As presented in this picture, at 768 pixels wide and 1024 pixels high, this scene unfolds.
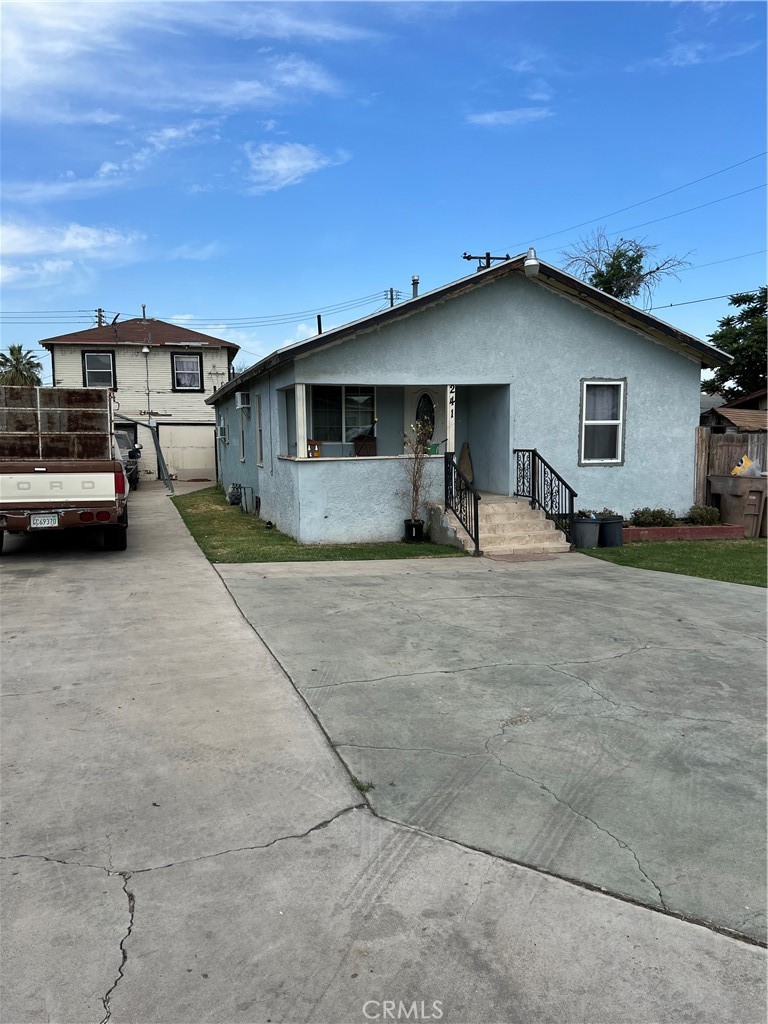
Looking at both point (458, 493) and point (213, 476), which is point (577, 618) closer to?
point (458, 493)

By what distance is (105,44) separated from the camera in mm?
8914

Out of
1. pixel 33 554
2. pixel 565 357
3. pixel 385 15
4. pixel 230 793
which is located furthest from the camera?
pixel 565 357

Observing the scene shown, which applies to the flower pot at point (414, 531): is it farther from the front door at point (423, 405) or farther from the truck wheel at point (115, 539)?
the truck wheel at point (115, 539)

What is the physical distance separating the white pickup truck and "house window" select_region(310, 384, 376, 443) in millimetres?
4007

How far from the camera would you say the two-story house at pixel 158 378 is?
27.8m

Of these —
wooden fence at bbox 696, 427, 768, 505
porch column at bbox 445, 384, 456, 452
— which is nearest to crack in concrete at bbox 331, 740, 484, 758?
porch column at bbox 445, 384, 456, 452

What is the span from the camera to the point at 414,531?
39.8 ft

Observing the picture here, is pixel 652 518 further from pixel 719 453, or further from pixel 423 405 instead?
pixel 423 405

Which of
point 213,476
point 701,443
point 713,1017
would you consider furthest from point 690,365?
point 213,476

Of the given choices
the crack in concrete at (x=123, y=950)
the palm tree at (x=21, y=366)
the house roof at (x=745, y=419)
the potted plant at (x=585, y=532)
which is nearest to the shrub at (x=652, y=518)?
the potted plant at (x=585, y=532)

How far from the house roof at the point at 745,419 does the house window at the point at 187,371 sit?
1945cm

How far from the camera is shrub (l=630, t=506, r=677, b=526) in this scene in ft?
43.1

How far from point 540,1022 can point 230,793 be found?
1.90 metres
